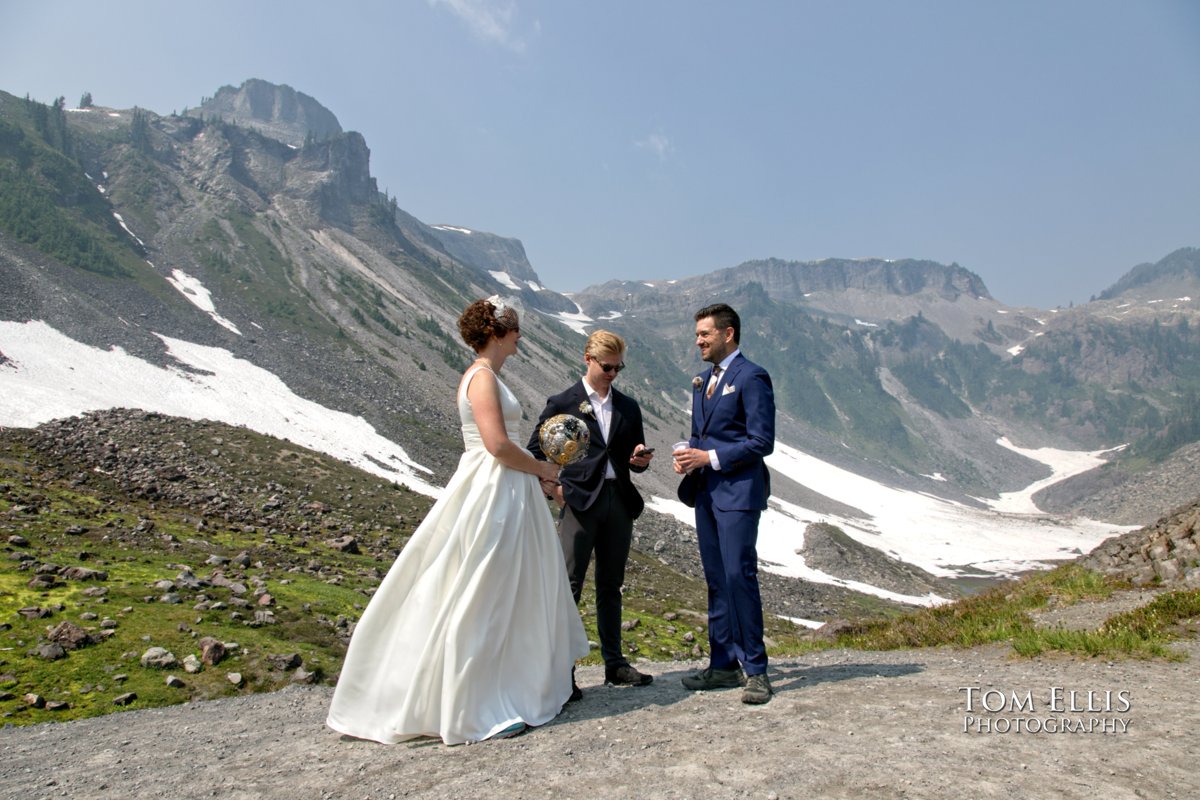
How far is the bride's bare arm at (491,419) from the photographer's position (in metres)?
6.30

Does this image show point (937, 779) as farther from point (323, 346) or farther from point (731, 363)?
point (323, 346)

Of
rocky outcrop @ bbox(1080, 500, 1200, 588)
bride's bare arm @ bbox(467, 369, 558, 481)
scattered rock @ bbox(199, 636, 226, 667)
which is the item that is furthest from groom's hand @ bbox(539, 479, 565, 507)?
rocky outcrop @ bbox(1080, 500, 1200, 588)

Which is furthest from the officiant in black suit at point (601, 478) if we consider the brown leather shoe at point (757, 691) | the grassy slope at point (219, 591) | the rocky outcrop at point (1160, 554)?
the rocky outcrop at point (1160, 554)

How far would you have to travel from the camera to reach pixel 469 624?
20.0ft

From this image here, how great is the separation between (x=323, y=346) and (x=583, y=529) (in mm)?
80892

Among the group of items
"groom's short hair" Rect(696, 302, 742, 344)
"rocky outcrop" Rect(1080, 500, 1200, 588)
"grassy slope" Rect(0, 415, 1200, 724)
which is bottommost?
"grassy slope" Rect(0, 415, 1200, 724)

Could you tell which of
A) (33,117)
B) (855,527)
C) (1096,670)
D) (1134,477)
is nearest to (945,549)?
(855,527)

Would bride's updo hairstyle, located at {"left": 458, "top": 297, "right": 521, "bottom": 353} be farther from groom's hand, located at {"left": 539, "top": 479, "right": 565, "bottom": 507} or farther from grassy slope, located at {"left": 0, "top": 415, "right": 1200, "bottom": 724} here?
grassy slope, located at {"left": 0, "top": 415, "right": 1200, "bottom": 724}

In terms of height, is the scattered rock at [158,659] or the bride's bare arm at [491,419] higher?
the bride's bare arm at [491,419]

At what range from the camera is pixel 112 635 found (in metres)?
9.58

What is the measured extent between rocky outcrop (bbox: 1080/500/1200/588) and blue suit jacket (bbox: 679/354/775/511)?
24.8ft

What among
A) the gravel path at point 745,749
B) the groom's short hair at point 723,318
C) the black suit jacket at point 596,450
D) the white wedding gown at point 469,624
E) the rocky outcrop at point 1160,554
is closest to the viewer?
the gravel path at point 745,749

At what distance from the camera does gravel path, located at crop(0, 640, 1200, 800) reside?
4.36 metres

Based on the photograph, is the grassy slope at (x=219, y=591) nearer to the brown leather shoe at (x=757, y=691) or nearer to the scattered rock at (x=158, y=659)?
the scattered rock at (x=158, y=659)
